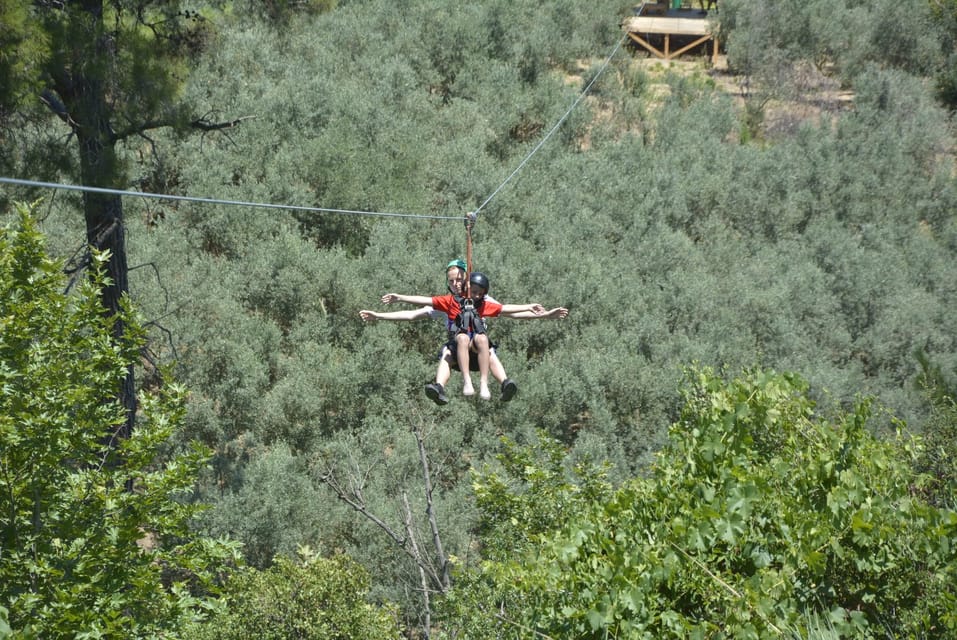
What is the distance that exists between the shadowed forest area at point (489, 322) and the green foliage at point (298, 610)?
45 millimetres

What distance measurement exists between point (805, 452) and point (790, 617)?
2.27 metres

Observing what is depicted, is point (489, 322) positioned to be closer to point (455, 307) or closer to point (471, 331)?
point (455, 307)

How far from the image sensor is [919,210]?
24953 millimetres

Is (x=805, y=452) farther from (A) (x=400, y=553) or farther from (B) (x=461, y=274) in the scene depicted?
(A) (x=400, y=553)

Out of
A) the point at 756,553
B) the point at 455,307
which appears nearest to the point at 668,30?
the point at 455,307

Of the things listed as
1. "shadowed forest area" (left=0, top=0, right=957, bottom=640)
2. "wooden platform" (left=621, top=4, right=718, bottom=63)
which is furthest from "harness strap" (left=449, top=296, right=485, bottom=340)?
"wooden platform" (left=621, top=4, right=718, bottom=63)

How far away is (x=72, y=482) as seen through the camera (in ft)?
29.3

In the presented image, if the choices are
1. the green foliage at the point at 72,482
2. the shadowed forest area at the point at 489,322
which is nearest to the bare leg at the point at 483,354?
the shadowed forest area at the point at 489,322

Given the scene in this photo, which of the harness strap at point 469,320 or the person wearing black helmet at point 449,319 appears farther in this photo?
the harness strap at point 469,320

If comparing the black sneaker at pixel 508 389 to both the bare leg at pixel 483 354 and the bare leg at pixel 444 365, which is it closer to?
the bare leg at pixel 483 354

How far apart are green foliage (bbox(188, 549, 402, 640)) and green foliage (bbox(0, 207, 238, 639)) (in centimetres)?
67

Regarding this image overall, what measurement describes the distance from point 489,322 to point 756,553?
1249 centimetres

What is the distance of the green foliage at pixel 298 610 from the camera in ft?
32.7

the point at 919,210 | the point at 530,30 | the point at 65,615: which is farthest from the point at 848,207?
the point at 65,615
